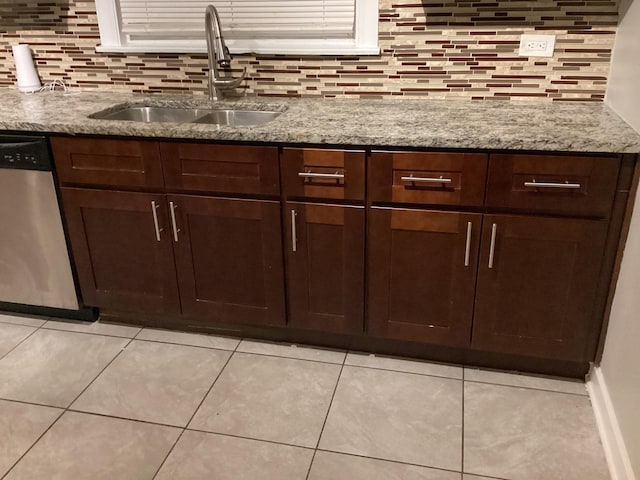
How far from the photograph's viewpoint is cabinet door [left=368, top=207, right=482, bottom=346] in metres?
1.94

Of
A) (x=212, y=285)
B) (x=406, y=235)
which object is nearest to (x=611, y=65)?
(x=406, y=235)

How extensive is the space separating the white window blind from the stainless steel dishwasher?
769mm

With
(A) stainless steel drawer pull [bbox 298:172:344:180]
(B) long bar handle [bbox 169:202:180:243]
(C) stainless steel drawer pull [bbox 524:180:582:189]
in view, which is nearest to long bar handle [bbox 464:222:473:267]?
(C) stainless steel drawer pull [bbox 524:180:582:189]

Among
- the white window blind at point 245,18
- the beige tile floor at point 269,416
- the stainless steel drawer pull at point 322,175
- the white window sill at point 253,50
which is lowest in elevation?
the beige tile floor at point 269,416

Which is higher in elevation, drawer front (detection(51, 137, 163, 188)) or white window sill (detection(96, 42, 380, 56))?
white window sill (detection(96, 42, 380, 56))

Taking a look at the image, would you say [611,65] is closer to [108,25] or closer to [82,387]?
[108,25]

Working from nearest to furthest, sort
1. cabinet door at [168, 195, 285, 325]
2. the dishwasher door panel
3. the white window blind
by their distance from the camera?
cabinet door at [168, 195, 285, 325] < the dishwasher door panel < the white window blind

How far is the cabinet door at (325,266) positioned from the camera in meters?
2.02

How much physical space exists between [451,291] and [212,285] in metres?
0.93

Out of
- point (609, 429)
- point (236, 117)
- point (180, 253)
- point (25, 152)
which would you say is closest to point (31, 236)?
point (25, 152)

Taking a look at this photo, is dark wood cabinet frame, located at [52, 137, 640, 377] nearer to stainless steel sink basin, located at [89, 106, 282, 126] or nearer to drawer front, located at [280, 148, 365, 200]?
drawer front, located at [280, 148, 365, 200]

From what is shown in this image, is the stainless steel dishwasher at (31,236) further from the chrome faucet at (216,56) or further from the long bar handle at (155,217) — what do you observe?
the chrome faucet at (216,56)

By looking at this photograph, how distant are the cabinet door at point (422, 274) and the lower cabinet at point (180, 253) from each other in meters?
0.37

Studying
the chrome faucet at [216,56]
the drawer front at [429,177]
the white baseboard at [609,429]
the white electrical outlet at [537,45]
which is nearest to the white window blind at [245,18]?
the chrome faucet at [216,56]
